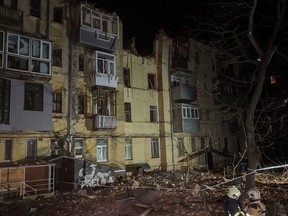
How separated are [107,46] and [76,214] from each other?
51.5ft

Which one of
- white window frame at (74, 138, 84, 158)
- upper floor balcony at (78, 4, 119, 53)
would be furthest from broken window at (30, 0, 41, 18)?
white window frame at (74, 138, 84, 158)

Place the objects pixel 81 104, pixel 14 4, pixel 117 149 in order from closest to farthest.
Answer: pixel 14 4 < pixel 81 104 < pixel 117 149

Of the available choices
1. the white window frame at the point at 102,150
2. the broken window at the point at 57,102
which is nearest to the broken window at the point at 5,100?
the broken window at the point at 57,102

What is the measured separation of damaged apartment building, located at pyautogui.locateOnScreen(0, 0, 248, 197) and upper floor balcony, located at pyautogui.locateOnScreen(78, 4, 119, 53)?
0.08 metres

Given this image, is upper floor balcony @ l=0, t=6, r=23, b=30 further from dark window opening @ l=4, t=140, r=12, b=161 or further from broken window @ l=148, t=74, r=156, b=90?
broken window @ l=148, t=74, r=156, b=90

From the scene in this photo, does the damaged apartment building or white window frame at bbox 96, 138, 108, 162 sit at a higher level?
the damaged apartment building

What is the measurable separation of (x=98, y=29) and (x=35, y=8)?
5044 millimetres

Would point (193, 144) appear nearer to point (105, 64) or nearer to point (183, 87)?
point (183, 87)

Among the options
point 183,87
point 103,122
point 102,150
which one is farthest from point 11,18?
point 183,87

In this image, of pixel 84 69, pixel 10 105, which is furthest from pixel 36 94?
pixel 84 69

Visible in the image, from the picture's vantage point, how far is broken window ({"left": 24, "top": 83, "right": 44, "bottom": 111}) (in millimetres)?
20553

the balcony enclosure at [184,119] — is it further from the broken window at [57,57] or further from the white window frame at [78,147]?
the broken window at [57,57]

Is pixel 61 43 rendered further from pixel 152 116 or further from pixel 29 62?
pixel 152 116

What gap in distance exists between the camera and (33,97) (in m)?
20.9
